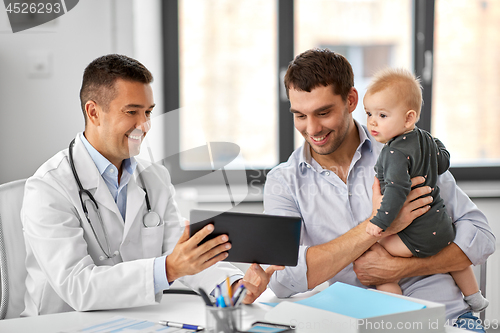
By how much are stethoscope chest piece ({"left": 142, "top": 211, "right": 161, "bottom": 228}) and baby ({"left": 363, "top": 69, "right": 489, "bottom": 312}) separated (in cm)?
66

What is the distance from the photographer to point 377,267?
1.36 metres

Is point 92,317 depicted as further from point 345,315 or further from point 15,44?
point 15,44

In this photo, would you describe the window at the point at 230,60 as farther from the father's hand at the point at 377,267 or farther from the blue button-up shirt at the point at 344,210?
the father's hand at the point at 377,267

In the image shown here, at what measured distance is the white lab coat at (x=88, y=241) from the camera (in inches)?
47.7

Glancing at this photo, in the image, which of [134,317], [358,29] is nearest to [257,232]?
[134,317]

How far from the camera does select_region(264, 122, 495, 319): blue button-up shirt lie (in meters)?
1.40

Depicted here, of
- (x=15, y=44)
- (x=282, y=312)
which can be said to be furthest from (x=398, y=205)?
(x=15, y=44)

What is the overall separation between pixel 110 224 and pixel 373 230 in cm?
78

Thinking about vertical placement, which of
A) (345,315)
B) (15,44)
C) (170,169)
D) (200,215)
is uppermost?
(15,44)

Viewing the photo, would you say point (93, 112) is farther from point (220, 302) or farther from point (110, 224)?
point (220, 302)

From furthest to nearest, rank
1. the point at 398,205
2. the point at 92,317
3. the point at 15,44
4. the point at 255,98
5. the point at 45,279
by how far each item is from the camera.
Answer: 1. the point at 255,98
2. the point at 15,44
3. the point at 45,279
4. the point at 398,205
5. the point at 92,317

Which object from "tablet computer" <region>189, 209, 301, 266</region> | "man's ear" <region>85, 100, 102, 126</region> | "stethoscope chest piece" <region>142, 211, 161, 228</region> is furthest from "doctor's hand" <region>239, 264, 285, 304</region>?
"man's ear" <region>85, 100, 102, 126</region>

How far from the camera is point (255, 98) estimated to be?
114 inches

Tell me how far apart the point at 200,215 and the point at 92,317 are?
38 centimetres
